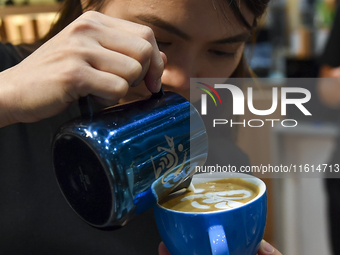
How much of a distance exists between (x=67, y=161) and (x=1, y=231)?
44 centimetres

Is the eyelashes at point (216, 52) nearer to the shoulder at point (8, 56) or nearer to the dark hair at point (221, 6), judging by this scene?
the dark hair at point (221, 6)

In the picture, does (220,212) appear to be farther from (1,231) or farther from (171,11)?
(1,231)

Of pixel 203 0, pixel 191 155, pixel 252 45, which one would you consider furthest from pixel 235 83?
pixel 191 155

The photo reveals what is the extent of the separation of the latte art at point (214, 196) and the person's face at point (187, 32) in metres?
0.23

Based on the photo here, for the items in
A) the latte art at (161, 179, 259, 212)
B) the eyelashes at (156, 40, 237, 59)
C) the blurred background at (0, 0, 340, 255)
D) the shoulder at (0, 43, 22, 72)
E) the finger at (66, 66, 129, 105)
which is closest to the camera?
the finger at (66, 66, 129, 105)

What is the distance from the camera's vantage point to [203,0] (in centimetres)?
72

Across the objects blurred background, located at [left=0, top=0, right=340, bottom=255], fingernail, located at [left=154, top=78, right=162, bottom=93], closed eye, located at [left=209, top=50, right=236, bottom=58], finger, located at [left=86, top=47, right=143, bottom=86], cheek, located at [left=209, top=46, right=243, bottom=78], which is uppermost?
finger, located at [left=86, top=47, right=143, bottom=86]

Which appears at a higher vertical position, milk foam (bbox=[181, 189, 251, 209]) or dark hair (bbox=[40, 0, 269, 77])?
dark hair (bbox=[40, 0, 269, 77])

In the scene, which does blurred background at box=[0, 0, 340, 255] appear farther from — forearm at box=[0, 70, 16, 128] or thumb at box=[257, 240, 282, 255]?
forearm at box=[0, 70, 16, 128]

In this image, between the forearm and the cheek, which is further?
the cheek

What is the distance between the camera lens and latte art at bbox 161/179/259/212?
0.67m

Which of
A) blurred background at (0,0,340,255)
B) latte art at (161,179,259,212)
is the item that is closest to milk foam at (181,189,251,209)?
latte art at (161,179,259,212)

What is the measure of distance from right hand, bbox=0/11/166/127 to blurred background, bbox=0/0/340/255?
5.08 ft

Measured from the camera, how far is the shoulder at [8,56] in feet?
3.28
